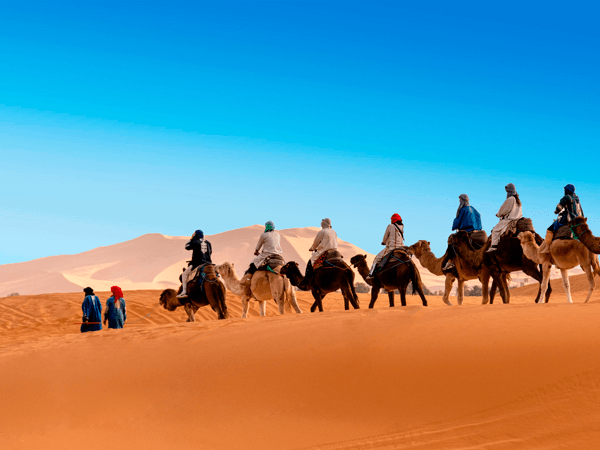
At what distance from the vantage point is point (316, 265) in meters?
14.4

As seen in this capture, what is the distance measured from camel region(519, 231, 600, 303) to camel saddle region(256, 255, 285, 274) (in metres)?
5.77

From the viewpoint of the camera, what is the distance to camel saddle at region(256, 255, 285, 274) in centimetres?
1436

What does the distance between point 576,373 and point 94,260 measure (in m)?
107

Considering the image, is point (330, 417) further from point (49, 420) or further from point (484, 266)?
point (484, 266)

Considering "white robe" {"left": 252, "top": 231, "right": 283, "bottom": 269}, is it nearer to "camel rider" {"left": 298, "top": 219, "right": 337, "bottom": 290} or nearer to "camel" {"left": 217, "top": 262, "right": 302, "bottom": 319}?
"camel" {"left": 217, "top": 262, "right": 302, "bottom": 319}

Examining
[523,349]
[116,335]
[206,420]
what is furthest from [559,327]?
[116,335]

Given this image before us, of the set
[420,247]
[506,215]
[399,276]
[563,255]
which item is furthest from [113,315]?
[563,255]

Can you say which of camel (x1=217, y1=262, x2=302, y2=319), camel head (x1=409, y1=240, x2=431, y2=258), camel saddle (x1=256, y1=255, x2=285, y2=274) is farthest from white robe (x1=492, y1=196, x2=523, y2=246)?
camel saddle (x1=256, y1=255, x2=285, y2=274)

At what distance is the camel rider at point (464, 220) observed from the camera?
14773mm

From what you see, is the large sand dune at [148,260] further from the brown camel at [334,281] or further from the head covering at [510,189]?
the head covering at [510,189]

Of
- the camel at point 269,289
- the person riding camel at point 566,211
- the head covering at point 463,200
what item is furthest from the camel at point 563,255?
the camel at point 269,289

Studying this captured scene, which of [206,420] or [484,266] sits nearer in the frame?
[206,420]

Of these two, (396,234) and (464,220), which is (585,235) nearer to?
(464,220)

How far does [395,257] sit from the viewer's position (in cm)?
1353
